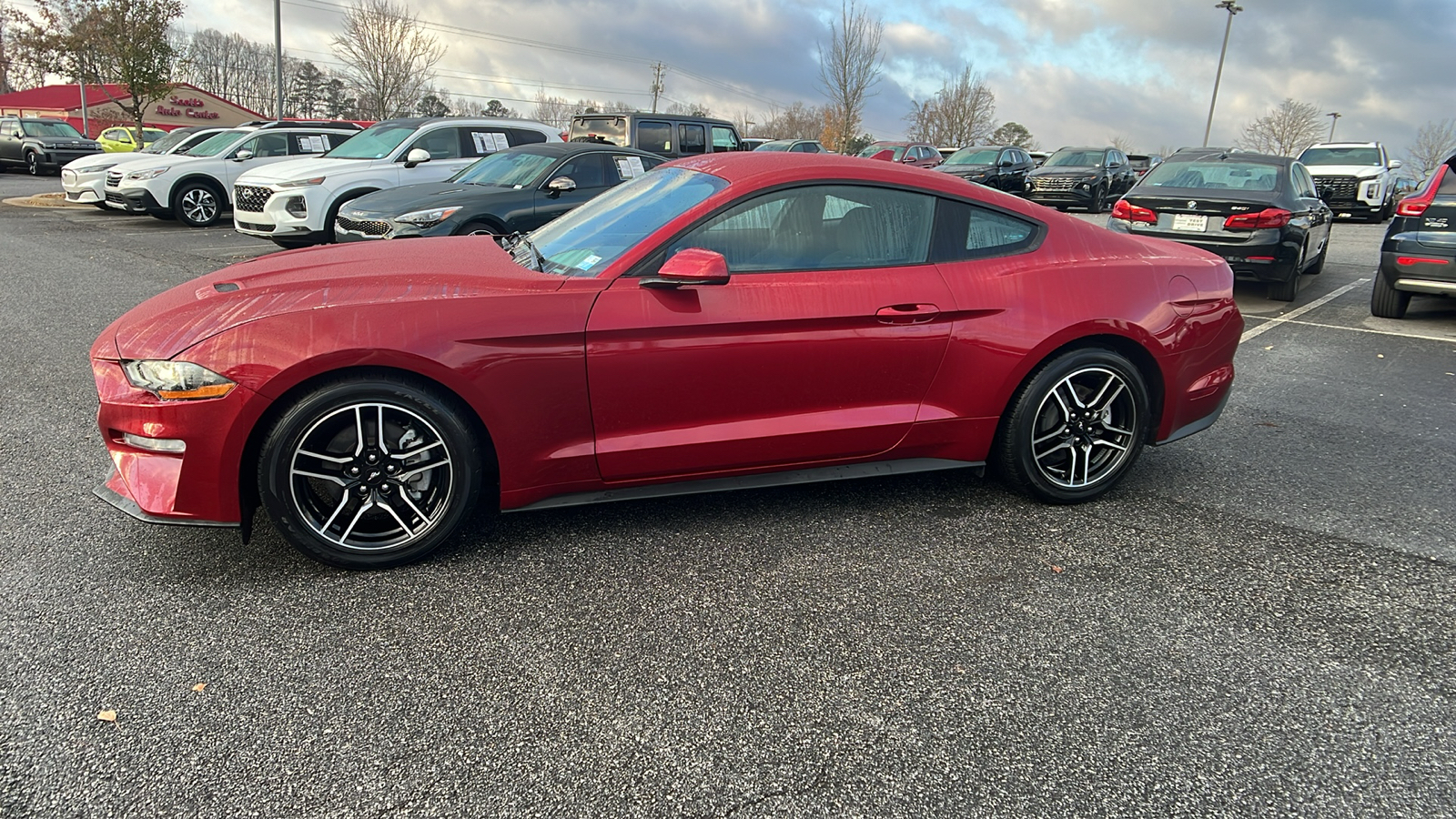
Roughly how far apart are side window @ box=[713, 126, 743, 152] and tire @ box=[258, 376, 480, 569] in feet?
37.7

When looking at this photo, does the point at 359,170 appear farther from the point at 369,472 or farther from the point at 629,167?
the point at 369,472

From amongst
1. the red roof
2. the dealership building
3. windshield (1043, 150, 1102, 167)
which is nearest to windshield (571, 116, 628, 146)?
windshield (1043, 150, 1102, 167)

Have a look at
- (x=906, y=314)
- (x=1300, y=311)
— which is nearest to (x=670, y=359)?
(x=906, y=314)

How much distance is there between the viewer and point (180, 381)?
283cm

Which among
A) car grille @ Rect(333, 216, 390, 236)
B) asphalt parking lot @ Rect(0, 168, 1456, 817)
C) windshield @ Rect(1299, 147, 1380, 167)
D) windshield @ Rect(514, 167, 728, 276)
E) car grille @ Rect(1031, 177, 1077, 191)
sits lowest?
asphalt parking lot @ Rect(0, 168, 1456, 817)

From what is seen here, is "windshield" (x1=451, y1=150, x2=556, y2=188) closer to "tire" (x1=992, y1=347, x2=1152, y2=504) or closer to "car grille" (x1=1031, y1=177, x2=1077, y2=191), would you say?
"tire" (x1=992, y1=347, x2=1152, y2=504)

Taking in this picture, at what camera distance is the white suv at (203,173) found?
46.6ft

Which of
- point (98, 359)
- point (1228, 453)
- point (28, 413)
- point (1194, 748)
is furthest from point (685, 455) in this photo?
point (28, 413)

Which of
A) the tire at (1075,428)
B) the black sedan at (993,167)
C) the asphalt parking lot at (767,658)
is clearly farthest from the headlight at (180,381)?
the black sedan at (993,167)

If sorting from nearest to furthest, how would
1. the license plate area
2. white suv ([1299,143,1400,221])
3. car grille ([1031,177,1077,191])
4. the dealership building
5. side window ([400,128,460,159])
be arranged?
the license plate area
side window ([400,128,460,159])
white suv ([1299,143,1400,221])
car grille ([1031,177,1077,191])
the dealership building

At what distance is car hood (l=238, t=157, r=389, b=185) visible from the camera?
1093cm

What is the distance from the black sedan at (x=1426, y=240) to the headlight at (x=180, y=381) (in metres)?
9.20

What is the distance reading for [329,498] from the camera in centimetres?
303

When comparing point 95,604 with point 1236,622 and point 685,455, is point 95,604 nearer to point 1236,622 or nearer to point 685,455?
point 685,455
